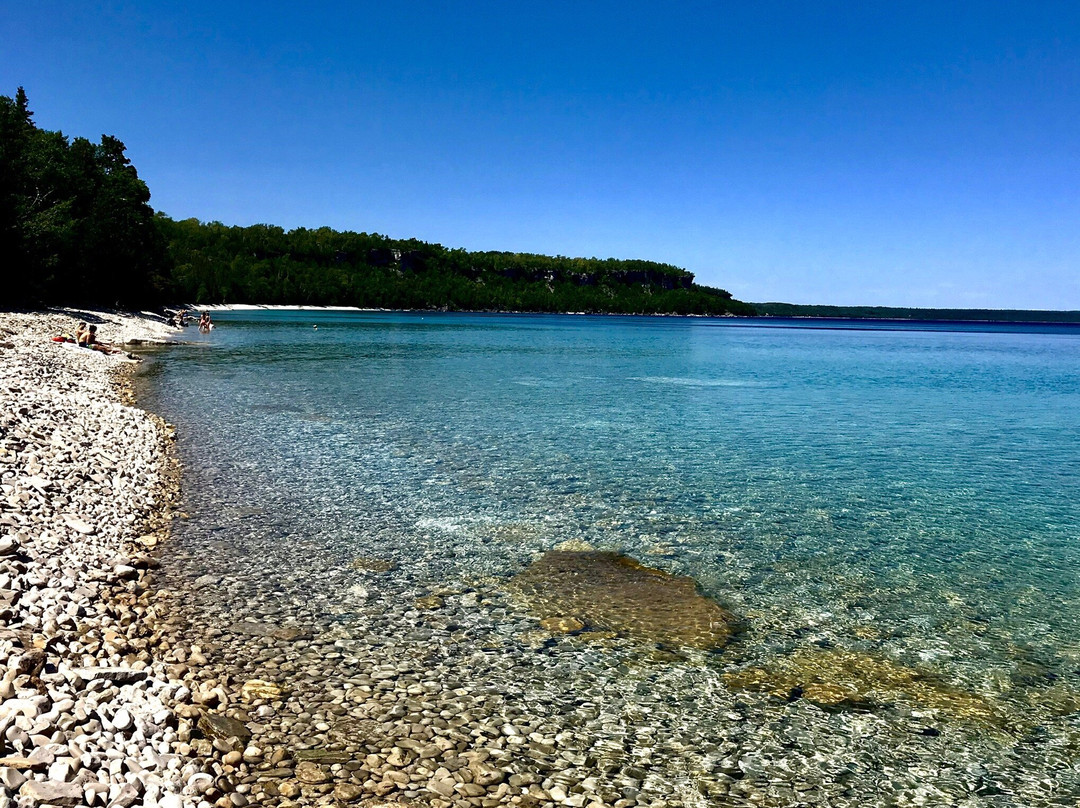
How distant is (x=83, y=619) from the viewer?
825 centimetres

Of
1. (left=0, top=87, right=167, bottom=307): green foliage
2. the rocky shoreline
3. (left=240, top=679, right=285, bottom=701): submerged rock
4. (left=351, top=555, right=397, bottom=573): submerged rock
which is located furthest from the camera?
(left=0, top=87, right=167, bottom=307): green foliage

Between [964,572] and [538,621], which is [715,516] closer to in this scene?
[964,572]

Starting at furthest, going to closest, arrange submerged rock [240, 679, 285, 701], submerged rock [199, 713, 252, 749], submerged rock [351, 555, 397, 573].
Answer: submerged rock [351, 555, 397, 573] → submerged rock [240, 679, 285, 701] → submerged rock [199, 713, 252, 749]

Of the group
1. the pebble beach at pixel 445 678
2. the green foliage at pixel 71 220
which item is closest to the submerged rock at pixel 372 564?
the pebble beach at pixel 445 678

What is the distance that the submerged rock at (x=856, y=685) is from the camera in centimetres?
786

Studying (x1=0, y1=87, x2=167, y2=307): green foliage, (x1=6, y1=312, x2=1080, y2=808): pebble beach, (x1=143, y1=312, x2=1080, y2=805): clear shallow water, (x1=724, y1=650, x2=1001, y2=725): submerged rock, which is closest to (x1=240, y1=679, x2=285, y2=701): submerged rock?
(x1=6, y1=312, x2=1080, y2=808): pebble beach

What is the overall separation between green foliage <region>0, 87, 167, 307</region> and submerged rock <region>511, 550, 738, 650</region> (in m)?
54.3

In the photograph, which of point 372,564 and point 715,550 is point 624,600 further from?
point 372,564

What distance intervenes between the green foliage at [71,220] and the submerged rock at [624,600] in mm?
54321

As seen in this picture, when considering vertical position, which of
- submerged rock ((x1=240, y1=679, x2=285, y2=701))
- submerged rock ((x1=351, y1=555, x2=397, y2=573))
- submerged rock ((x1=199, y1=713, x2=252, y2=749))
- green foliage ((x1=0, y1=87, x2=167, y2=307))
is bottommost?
submerged rock ((x1=351, y1=555, x2=397, y2=573))

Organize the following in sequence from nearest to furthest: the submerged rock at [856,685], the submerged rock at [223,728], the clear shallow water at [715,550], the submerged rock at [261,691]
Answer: the submerged rock at [223,728] → the clear shallow water at [715,550] → the submerged rock at [261,691] → the submerged rock at [856,685]

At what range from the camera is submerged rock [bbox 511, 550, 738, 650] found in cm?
957

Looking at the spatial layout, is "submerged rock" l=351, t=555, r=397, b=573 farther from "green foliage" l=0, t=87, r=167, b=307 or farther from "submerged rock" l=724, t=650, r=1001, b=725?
"green foliage" l=0, t=87, r=167, b=307

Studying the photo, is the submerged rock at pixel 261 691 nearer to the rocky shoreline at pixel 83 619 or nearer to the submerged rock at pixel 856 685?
the rocky shoreline at pixel 83 619
